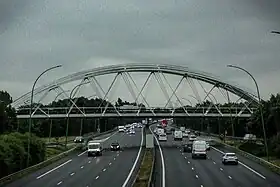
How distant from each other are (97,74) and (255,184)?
9622 centimetres

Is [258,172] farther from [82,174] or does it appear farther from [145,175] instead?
[82,174]

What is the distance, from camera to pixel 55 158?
93.6 meters

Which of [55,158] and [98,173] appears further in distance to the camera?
[55,158]

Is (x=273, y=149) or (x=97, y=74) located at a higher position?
(x=97, y=74)

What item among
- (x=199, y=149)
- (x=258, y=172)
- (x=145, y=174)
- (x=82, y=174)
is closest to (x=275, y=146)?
(x=199, y=149)

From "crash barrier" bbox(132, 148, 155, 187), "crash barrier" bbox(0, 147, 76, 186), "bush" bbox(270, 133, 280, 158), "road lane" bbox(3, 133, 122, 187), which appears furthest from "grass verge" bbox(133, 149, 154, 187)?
"bush" bbox(270, 133, 280, 158)

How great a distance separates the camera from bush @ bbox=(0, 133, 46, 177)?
67.2 metres

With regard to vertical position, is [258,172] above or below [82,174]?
above

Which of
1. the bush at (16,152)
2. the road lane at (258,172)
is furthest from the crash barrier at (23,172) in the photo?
the road lane at (258,172)

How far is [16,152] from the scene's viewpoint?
7394 centimetres

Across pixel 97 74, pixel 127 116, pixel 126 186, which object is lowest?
pixel 126 186

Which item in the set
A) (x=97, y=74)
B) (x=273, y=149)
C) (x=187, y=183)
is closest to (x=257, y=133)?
(x=273, y=149)

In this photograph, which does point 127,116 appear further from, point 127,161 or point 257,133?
point 127,161

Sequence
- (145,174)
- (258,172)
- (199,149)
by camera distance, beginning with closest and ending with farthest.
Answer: (145,174)
(258,172)
(199,149)
